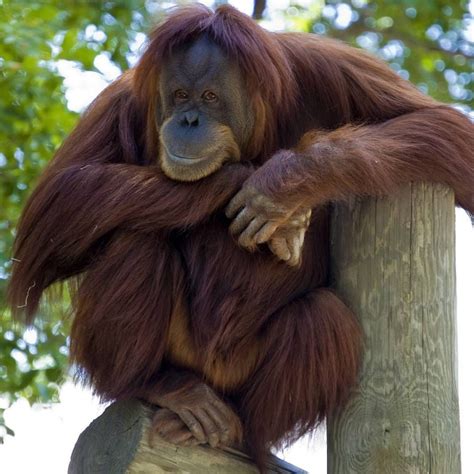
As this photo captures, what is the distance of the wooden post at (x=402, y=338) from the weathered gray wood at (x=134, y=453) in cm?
34

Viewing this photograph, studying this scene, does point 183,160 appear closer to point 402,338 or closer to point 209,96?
point 209,96

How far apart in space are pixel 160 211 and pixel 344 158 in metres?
0.61

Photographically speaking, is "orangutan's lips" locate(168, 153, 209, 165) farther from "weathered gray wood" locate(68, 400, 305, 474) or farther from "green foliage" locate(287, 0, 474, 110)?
"green foliage" locate(287, 0, 474, 110)

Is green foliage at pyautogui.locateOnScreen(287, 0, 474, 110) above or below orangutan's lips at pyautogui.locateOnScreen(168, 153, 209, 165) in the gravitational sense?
above

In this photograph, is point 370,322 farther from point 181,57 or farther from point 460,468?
point 181,57

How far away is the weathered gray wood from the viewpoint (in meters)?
3.38

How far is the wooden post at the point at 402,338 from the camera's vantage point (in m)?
3.46

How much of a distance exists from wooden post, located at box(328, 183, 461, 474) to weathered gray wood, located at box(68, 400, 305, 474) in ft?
1.11

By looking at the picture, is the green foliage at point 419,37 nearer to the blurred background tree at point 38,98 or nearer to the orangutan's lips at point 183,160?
the blurred background tree at point 38,98

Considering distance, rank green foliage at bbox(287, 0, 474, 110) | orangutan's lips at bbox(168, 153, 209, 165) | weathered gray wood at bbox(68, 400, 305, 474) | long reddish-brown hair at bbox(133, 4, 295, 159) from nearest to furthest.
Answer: weathered gray wood at bbox(68, 400, 305, 474) < orangutan's lips at bbox(168, 153, 209, 165) < long reddish-brown hair at bbox(133, 4, 295, 159) < green foliage at bbox(287, 0, 474, 110)

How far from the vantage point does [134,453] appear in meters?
3.37

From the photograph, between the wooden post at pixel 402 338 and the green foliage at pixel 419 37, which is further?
the green foliage at pixel 419 37

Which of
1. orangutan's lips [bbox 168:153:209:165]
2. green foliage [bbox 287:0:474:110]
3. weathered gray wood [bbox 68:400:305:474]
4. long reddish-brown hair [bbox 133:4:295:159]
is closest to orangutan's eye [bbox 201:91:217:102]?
long reddish-brown hair [bbox 133:4:295:159]

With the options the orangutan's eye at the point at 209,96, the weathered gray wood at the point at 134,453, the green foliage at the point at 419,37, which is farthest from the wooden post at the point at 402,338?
the green foliage at the point at 419,37
